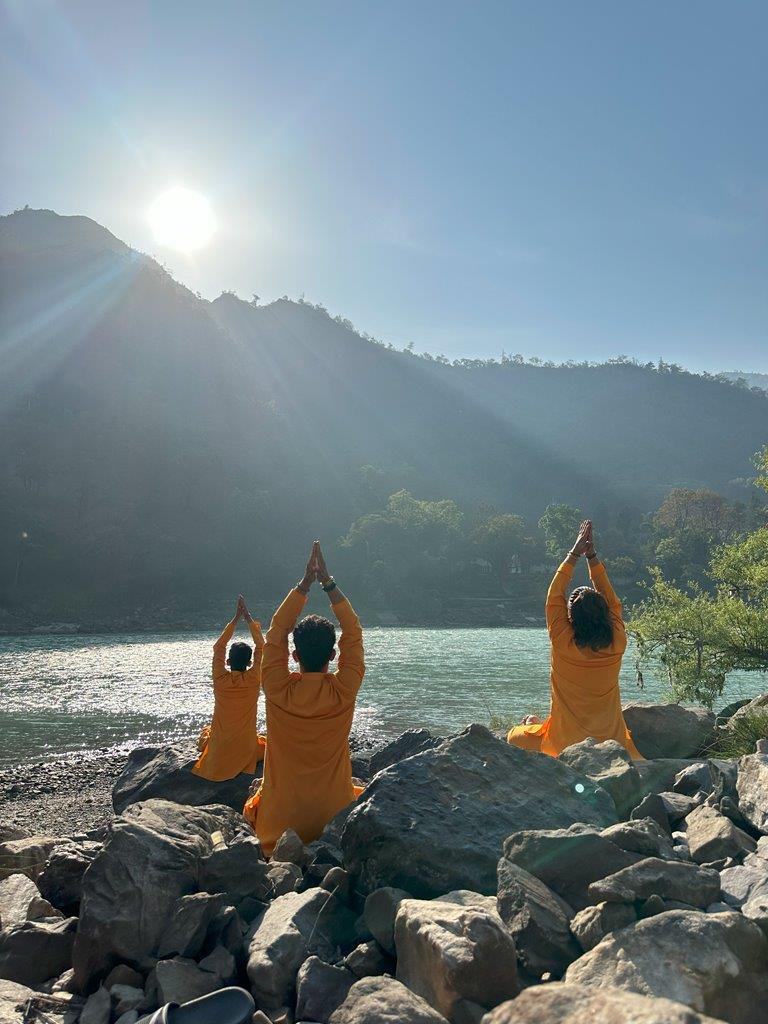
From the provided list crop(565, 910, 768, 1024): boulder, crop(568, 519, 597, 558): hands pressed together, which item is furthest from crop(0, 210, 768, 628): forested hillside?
crop(565, 910, 768, 1024): boulder

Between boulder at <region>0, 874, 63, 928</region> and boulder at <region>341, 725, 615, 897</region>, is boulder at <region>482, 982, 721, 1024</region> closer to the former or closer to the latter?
boulder at <region>341, 725, 615, 897</region>

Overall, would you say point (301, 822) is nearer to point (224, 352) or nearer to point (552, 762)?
point (552, 762)

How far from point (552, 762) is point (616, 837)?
3.32 feet

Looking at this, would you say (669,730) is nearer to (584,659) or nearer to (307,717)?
(584,659)

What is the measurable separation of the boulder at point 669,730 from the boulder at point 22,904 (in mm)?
5462

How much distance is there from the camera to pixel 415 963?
2.74 metres

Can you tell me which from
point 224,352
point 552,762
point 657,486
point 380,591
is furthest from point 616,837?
point 657,486

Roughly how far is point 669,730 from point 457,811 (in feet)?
14.9

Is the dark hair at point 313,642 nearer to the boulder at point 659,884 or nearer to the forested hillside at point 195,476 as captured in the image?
the boulder at point 659,884

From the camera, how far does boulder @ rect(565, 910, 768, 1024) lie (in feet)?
7.52

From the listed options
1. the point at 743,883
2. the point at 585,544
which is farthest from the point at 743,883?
the point at 585,544

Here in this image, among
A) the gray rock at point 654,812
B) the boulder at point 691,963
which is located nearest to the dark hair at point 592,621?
the gray rock at point 654,812

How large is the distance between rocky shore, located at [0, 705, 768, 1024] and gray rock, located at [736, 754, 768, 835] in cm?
1

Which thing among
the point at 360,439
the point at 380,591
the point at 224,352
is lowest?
the point at 380,591
